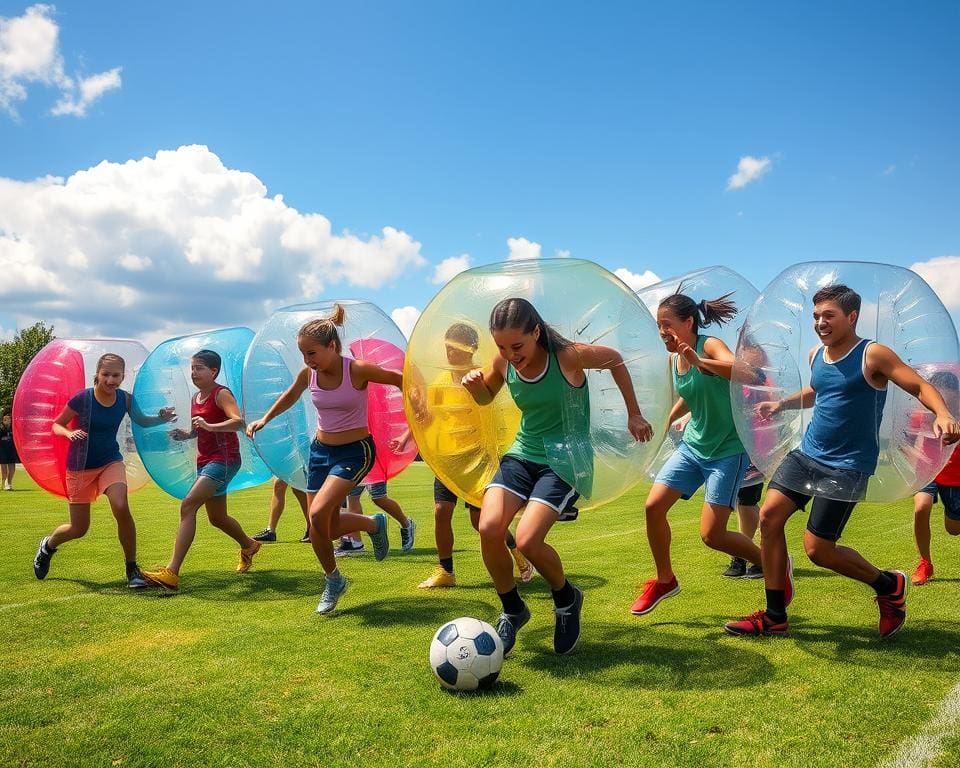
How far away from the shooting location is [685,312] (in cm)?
534

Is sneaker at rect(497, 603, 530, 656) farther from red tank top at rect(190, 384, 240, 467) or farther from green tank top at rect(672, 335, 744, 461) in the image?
red tank top at rect(190, 384, 240, 467)

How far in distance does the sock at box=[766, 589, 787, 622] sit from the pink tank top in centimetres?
313

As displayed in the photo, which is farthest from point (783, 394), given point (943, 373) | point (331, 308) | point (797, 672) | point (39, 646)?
point (39, 646)

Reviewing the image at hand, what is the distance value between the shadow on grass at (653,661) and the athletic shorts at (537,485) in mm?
817

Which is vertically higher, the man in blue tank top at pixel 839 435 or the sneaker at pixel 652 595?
the man in blue tank top at pixel 839 435

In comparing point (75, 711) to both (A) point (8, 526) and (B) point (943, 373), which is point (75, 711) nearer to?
(B) point (943, 373)

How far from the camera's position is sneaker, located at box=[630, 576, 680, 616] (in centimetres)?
534

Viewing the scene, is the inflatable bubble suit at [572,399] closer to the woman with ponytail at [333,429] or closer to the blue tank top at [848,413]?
the blue tank top at [848,413]

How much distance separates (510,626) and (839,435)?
2.21 meters

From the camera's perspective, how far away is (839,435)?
14.3ft

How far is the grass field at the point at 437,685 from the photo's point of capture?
317cm

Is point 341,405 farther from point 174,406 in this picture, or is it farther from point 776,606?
point 776,606

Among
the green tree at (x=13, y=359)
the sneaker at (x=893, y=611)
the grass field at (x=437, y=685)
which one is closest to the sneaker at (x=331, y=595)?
the grass field at (x=437, y=685)

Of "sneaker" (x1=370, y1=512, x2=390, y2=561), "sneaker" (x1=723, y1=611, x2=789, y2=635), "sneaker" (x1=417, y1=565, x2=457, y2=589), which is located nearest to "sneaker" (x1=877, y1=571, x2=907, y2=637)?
"sneaker" (x1=723, y1=611, x2=789, y2=635)
